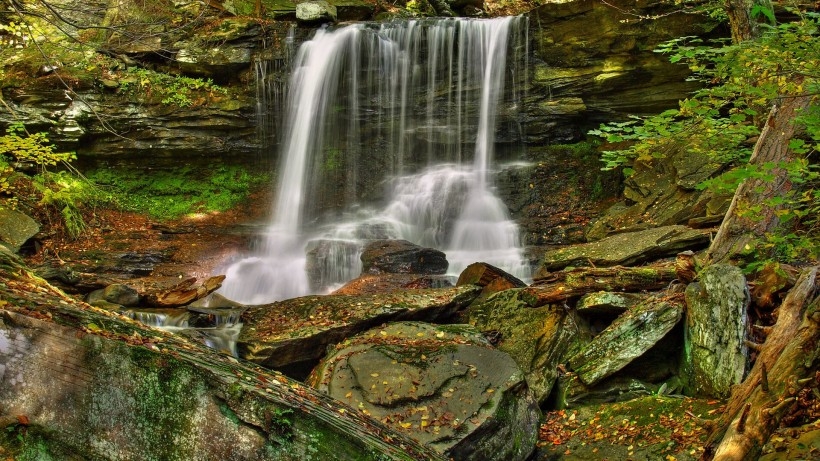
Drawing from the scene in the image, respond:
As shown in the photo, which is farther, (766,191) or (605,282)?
(605,282)

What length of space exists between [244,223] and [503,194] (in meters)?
5.67

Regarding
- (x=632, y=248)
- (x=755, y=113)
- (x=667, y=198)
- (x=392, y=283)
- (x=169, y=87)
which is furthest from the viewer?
(x=169, y=87)

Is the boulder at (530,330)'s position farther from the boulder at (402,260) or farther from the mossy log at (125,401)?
the mossy log at (125,401)

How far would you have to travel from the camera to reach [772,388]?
3564 millimetres

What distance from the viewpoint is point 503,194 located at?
42.1 ft

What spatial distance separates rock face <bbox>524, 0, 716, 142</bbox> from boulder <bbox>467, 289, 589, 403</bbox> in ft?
22.4

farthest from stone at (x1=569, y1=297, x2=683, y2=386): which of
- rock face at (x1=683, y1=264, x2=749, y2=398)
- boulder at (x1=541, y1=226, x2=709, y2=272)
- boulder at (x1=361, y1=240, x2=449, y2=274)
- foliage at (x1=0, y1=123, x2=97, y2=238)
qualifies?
foliage at (x1=0, y1=123, x2=97, y2=238)

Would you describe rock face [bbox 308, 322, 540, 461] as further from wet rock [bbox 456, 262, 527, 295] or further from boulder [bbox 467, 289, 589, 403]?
wet rock [bbox 456, 262, 527, 295]

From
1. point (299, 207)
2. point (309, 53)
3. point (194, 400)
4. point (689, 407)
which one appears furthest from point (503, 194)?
point (194, 400)

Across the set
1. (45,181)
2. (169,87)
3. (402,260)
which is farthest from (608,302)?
(169,87)

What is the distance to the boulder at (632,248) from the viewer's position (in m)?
7.60

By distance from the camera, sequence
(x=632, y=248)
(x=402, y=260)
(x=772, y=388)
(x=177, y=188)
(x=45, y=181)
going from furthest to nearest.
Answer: (x=177, y=188) < (x=45, y=181) < (x=402, y=260) < (x=632, y=248) < (x=772, y=388)

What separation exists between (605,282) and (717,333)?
171 centimetres

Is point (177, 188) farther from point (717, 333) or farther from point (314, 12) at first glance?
point (717, 333)
